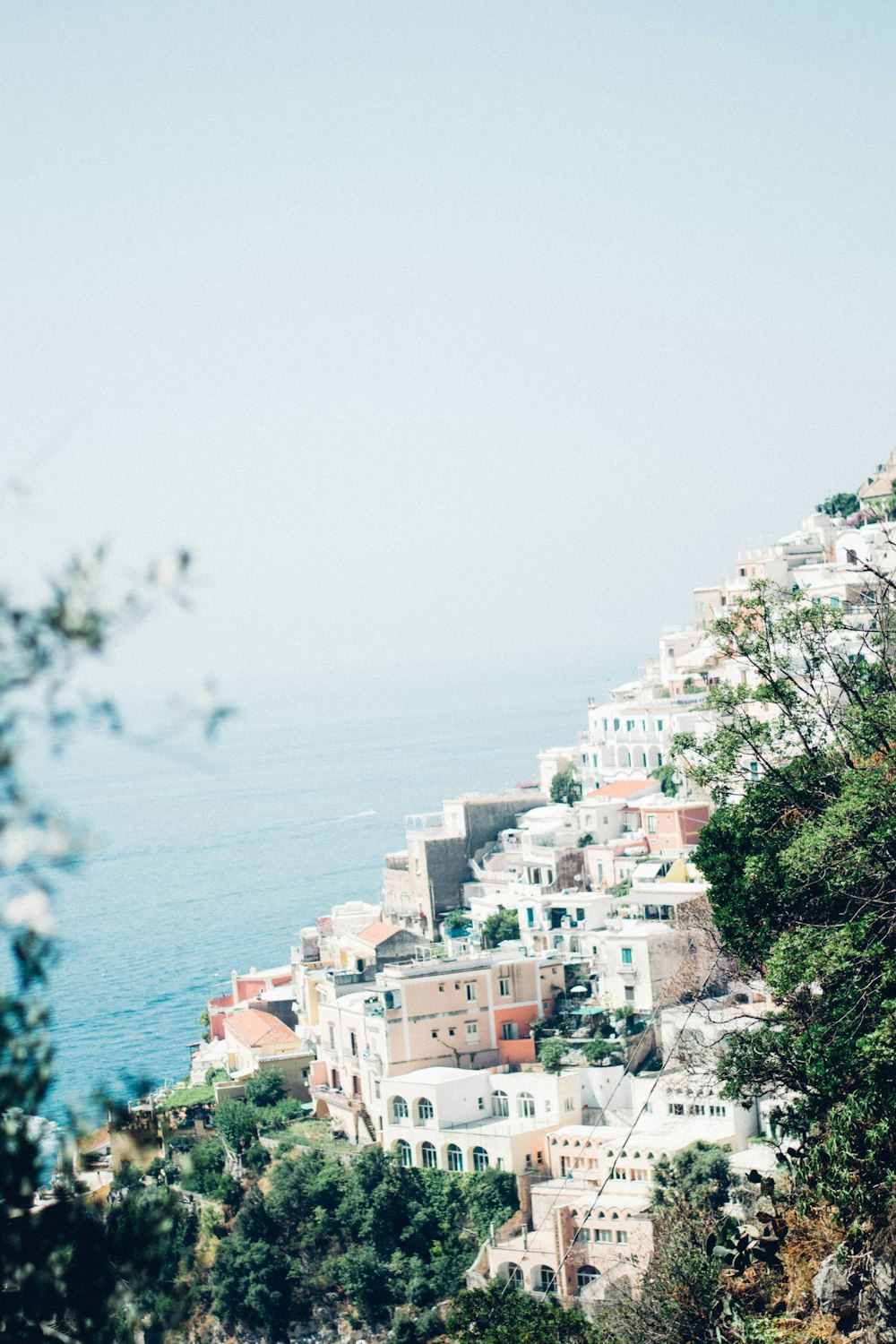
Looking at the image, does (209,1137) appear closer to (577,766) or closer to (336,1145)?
(336,1145)

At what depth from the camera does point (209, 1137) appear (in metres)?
25.4

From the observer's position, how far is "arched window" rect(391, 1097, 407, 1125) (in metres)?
22.2

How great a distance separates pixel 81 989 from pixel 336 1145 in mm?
21740

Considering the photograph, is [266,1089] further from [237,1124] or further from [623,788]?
[623,788]

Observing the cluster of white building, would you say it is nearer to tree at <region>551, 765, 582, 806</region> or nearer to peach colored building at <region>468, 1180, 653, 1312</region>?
peach colored building at <region>468, 1180, 653, 1312</region>

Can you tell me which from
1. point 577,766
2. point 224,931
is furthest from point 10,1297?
point 224,931

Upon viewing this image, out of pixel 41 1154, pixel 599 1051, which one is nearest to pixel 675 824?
pixel 599 1051

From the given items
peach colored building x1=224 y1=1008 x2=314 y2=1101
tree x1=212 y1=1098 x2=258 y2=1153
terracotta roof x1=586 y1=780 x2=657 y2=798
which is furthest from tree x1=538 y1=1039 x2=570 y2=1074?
terracotta roof x1=586 y1=780 x2=657 y2=798

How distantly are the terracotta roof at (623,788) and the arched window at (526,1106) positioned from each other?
11838 millimetres

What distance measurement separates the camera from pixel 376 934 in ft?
91.4

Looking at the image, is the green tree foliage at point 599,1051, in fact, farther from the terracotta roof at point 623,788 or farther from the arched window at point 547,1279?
the terracotta roof at point 623,788

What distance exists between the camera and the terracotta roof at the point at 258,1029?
28344 mm

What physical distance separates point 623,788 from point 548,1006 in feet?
32.0

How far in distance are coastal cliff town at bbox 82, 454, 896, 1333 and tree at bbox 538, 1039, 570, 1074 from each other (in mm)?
37
